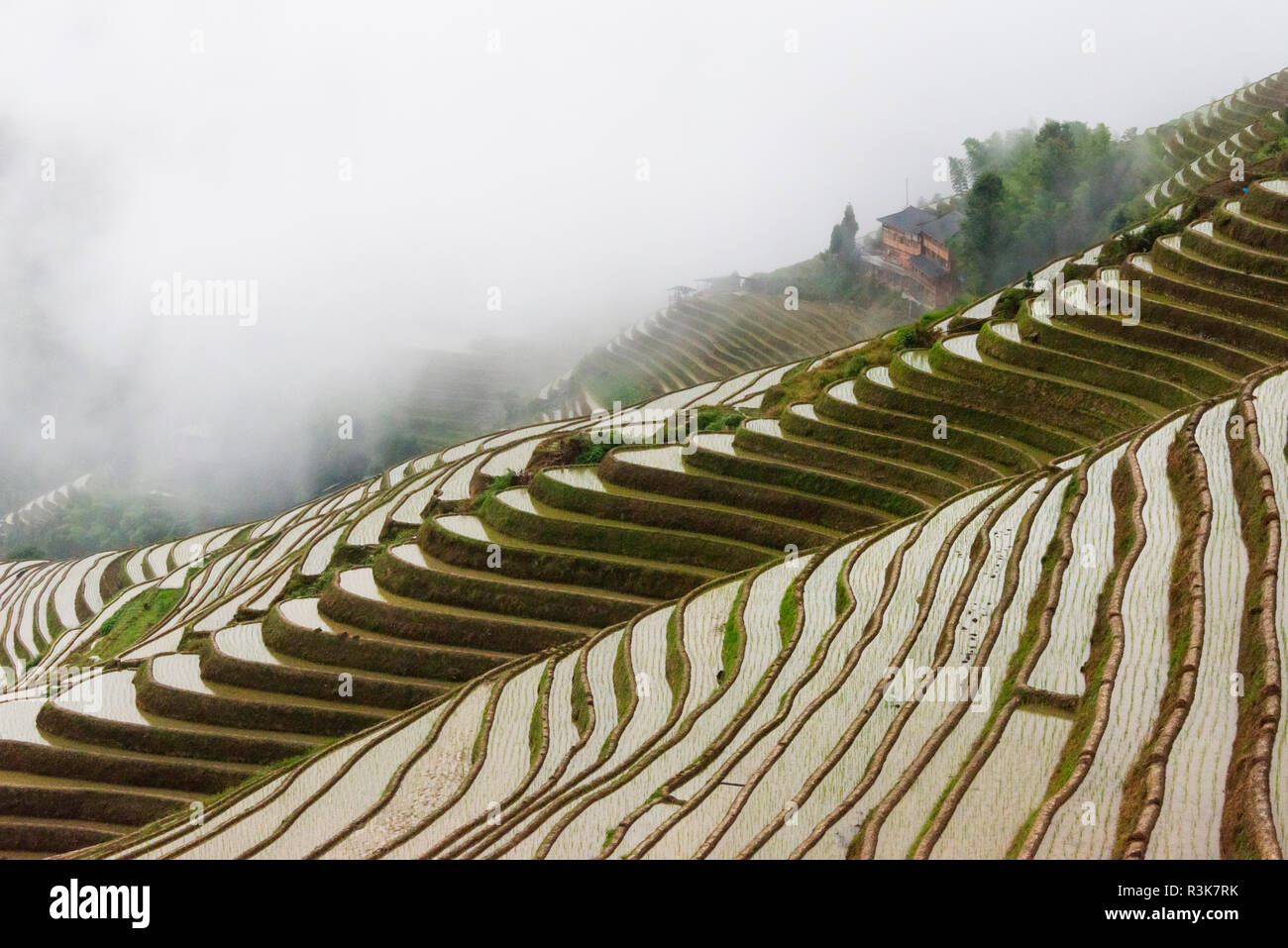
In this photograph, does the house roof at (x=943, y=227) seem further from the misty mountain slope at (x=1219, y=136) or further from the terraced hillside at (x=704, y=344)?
A: the misty mountain slope at (x=1219, y=136)

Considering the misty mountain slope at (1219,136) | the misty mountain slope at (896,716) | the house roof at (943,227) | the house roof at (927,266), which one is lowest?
the misty mountain slope at (896,716)

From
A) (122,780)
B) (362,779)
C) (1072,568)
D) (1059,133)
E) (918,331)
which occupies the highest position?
(1059,133)

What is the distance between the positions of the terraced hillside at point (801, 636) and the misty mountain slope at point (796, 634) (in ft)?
0.22

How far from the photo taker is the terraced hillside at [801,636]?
1179cm

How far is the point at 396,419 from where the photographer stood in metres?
67.4

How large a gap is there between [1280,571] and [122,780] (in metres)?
18.9

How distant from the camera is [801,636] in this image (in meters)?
17.4

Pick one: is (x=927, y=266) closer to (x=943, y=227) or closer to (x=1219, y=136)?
(x=943, y=227)

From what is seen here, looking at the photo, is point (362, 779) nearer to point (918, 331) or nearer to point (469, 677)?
point (469, 677)

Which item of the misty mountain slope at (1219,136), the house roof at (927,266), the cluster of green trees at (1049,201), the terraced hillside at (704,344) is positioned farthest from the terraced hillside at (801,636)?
the terraced hillside at (704,344)

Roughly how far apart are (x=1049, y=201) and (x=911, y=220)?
916 cm

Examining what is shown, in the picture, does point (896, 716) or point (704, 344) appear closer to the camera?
point (896, 716)

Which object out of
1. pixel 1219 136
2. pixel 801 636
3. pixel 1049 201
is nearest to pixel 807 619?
pixel 801 636

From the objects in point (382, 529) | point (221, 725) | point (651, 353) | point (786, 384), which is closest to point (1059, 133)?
point (651, 353)
